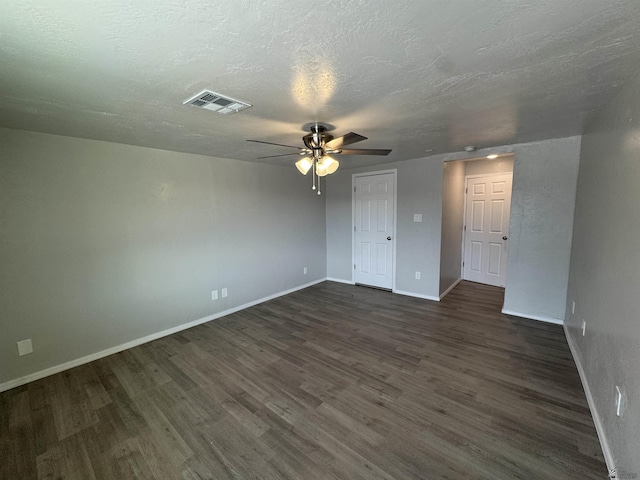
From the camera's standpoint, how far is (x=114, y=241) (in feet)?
9.45

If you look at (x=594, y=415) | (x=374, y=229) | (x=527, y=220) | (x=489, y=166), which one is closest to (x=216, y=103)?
(x=594, y=415)

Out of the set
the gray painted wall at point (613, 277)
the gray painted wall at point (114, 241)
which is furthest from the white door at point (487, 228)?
the gray painted wall at point (114, 241)

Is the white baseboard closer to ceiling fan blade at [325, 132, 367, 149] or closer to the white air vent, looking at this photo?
ceiling fan blade at [325, 132, 367, 149]

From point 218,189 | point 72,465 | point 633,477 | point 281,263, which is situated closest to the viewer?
point 633,477

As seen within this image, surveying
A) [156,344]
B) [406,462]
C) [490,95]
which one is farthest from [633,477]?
[156,344]

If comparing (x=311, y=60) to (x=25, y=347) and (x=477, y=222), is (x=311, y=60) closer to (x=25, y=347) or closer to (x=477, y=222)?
(x=25, y=347)

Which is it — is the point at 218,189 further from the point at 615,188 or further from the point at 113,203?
the point at 615,188

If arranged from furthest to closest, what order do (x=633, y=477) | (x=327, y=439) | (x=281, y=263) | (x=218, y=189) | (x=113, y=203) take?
1. (x=281, y=263)
2. (x=218, y=189)
3. (x=113, y=203)
4. (x=327, y=439)
5. (x=633, y=477)

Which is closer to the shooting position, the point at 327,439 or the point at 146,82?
the point at 146,82

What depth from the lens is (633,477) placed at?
1.25m

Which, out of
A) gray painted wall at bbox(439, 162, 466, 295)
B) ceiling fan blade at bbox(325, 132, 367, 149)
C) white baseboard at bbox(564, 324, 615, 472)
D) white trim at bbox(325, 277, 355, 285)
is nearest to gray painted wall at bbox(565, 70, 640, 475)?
white baseboard at bbox(564, 324, 615, 472)

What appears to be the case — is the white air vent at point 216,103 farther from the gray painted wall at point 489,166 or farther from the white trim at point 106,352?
Answer: the gray painted wall at point 489,166

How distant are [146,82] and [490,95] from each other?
7.05 feet

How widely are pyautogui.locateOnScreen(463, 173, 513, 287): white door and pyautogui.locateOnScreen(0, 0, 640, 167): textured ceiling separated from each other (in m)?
2.69
